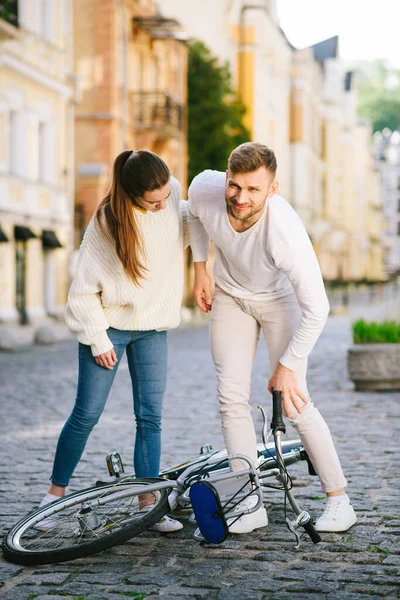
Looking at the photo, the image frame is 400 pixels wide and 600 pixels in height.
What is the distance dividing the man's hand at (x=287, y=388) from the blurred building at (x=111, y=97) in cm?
2891

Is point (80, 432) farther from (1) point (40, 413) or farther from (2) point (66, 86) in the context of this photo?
(2) point (66, 86)

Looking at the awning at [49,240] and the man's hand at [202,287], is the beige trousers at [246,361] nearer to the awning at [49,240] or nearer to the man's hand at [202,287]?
the man's hand at [202,287]

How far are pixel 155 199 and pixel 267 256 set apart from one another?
0.54 meters

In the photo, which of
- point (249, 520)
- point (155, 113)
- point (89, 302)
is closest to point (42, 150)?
point (155, 113)

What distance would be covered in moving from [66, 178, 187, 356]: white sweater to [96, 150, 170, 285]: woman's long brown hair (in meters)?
0.05

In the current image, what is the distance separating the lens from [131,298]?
17.2 feet

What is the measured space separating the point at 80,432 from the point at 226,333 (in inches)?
31.9

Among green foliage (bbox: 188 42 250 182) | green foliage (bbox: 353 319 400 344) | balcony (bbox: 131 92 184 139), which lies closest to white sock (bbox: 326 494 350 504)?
green foliage (bbox: 353 319 400 344)

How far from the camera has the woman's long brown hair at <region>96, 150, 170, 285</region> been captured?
16.3 feet

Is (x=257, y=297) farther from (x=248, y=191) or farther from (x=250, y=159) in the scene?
(x=250, y=159)

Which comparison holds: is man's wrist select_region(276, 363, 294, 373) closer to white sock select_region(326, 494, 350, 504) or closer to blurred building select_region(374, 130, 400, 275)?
white sock select_region(326, 494, 350, 504)

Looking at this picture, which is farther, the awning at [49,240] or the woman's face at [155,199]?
the awning at [49,240]

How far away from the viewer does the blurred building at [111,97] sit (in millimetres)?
34531

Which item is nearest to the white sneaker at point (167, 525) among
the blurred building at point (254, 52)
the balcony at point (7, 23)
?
the balcony at point (7, 23)
